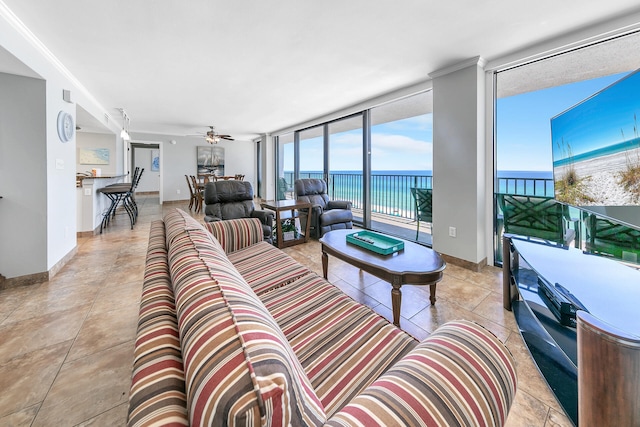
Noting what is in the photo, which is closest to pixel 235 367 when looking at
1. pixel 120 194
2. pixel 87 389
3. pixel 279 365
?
pixel 279 365

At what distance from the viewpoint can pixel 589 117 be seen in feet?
4.34

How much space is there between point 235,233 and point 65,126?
2.53m

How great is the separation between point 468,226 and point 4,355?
387 cm

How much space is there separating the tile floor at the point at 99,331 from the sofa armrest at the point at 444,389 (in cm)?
70

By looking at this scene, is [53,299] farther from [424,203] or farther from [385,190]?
[385,190]

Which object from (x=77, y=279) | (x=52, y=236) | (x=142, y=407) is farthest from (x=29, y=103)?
(x=142, y=407)

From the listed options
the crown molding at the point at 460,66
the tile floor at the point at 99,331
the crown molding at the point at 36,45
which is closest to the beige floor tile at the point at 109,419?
the tile floor at the point at 99,331

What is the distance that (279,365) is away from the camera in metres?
0.46

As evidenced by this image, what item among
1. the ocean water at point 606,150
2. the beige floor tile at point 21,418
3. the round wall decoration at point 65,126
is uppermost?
the round wall decoration at point 65,126

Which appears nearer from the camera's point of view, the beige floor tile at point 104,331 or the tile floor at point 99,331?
the tile floor at point 99,331

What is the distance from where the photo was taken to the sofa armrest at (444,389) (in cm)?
54

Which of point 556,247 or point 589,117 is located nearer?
point 589,117

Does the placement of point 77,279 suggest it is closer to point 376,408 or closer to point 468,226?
point 376,408

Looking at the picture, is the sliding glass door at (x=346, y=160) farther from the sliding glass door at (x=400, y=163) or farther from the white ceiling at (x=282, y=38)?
the white ceiling at (x=282, y=38)
